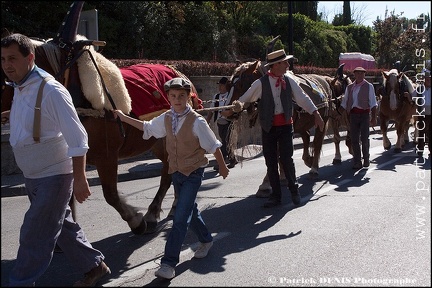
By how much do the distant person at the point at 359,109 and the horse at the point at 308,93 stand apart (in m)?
0.45

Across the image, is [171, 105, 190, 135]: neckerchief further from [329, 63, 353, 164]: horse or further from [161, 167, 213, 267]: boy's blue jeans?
[329, 63, 353, 164]: horse

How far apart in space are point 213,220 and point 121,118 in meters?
2.35

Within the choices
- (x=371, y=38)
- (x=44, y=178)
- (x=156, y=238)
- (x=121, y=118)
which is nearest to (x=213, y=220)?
(x=156, y=238)

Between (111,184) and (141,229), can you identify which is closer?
(111,184)

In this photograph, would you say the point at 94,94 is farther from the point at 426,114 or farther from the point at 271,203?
the point at 426,114

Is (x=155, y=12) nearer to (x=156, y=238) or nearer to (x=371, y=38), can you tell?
(x=371, y=38)

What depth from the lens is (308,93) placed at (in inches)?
382

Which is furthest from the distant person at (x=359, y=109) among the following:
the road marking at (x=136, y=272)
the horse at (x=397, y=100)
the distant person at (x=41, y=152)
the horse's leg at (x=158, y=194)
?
the distant person at (x=41, y=152)

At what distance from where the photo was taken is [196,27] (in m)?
22.9

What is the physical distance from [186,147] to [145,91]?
181 centimetres

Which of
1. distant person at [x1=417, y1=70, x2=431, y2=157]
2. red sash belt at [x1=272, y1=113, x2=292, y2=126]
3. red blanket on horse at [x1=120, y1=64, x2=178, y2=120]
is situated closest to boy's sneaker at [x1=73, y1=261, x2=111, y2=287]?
red blanket on horse at [x1=120, y1=64, x2=178, y2=120]

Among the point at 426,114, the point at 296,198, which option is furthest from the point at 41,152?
the point at 426,114

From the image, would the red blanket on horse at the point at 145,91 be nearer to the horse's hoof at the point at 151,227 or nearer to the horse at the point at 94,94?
the horse at the point at 94,94

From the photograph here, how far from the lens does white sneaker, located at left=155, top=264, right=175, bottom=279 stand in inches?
183
